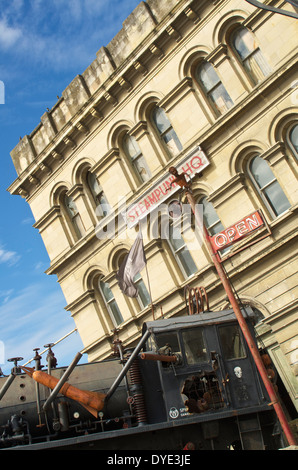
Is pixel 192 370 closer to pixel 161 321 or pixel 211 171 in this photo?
pixel 161 321

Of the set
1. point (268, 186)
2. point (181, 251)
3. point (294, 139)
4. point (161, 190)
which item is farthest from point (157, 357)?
point (161, 190)

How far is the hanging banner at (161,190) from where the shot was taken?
16375 millimetres

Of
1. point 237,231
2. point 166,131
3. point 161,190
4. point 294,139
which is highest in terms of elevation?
point 166,131

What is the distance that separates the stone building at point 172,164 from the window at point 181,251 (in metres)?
0.04

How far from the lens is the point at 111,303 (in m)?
19.6

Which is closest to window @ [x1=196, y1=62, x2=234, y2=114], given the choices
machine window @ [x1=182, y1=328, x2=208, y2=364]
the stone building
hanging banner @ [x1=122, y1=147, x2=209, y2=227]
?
the stone building

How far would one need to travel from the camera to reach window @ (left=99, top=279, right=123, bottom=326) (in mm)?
19344

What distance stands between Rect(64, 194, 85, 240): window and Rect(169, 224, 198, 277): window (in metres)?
5.14

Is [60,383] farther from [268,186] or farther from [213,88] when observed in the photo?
[213,88]

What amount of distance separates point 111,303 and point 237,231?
921 centimetres

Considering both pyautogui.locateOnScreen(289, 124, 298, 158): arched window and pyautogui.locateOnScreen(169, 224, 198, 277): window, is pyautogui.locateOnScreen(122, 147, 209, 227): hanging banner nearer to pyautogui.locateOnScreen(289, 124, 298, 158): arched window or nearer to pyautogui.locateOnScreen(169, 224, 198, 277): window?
pyautogui.locateOnScreen(169, 224, 198, 277): window

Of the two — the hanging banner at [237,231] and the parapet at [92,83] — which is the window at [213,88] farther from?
the hanging banner at [237,231]

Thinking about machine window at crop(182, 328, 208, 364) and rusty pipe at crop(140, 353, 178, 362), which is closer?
rusty pipe at crop(140, 353, 178, 362)

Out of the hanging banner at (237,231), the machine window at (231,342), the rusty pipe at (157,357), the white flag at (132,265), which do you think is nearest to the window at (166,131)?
the white flag at (132,265)
